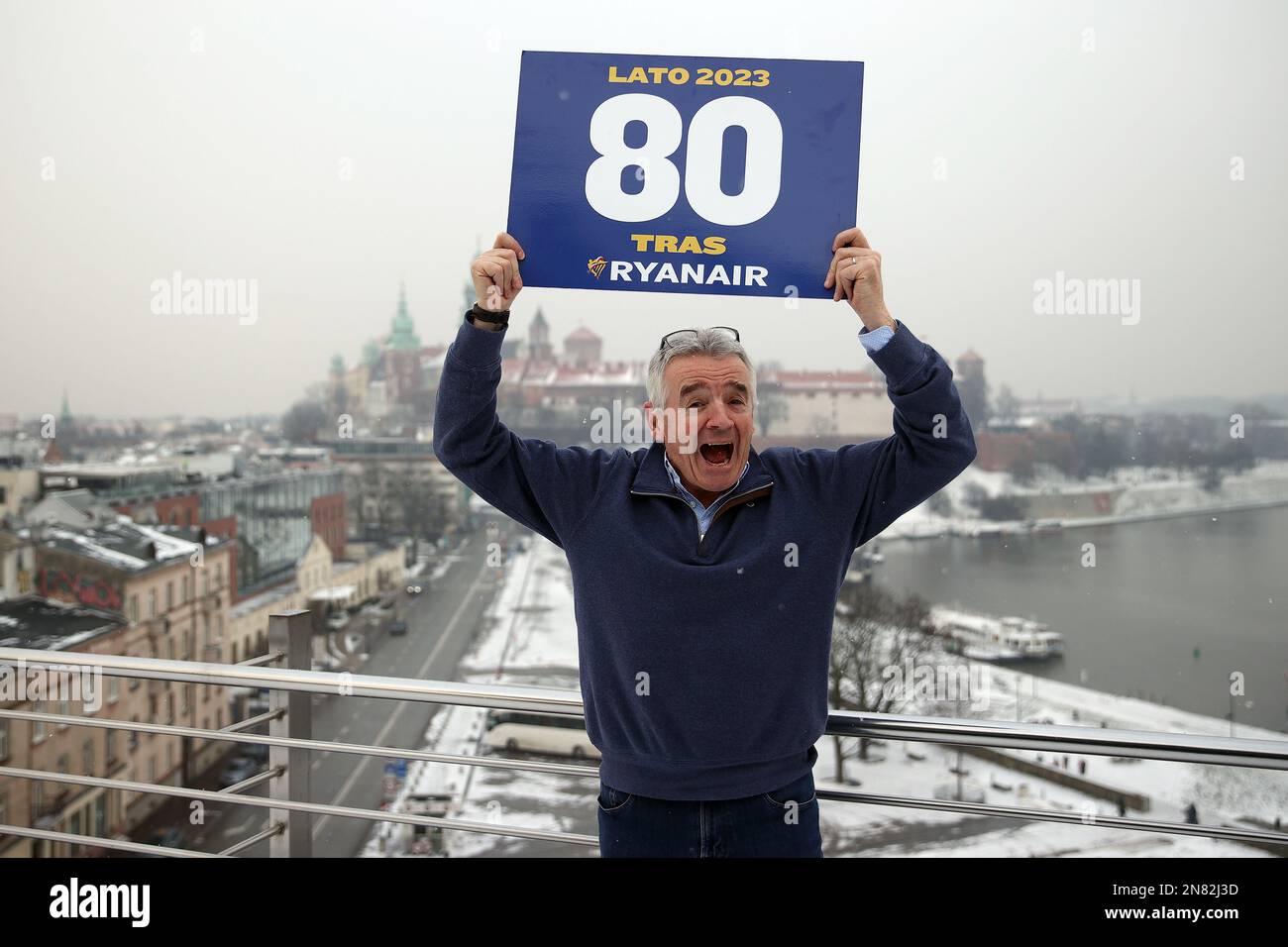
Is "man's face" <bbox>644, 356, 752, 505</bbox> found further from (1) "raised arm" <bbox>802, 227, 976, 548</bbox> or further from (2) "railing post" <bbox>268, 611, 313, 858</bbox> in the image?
(2) "railing post" <bbox>268, 611, 313, 858</bbox>

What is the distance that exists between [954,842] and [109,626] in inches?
590

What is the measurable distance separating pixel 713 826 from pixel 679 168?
1.09 metres

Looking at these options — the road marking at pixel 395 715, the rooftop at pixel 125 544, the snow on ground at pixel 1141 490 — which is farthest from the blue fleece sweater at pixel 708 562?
the road marking at pixel 395 715

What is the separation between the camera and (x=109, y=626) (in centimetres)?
1441

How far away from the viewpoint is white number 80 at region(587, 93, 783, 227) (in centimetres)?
152

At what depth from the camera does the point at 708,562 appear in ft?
4.14

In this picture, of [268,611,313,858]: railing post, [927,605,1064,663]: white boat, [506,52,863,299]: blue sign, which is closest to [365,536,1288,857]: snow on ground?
[927,605,1064,663]: white boat

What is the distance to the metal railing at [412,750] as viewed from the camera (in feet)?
4.86

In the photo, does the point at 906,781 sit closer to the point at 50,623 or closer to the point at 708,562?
the point at 50,623

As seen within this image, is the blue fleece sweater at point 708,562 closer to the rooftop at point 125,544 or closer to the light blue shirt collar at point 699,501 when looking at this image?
the light blue shirt collar at point 699,501

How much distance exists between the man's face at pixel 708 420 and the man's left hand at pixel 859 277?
0.68 ft

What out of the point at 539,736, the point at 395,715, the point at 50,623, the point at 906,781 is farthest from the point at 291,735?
the point at 395,715
